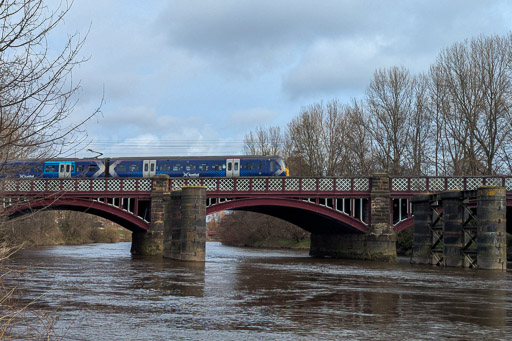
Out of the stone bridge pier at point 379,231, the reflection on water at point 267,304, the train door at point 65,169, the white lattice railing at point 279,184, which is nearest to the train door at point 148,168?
the train door at point 65,169

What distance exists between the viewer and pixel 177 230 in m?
38.9

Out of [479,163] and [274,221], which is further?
[274,221]

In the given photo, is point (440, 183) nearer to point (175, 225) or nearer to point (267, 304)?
point (175, 225)

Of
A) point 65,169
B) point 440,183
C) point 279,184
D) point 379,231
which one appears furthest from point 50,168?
point 440,183

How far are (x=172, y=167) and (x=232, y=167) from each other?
4.68m

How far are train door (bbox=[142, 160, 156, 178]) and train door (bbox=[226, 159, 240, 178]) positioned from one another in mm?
5789

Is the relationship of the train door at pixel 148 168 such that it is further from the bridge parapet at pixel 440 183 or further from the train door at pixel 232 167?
the bridge parapet at pixel 440 183

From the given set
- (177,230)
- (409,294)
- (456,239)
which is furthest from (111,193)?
(409,294)

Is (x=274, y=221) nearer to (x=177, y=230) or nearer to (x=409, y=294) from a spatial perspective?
(x=177, y=230)

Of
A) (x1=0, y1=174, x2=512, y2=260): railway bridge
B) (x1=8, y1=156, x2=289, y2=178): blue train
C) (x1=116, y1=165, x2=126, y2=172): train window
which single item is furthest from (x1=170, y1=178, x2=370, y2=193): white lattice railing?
(x1=116, y1=165, x2=126, y2=172): train window

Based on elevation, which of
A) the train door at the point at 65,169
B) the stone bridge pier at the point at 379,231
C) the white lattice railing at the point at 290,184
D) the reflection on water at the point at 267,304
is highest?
the train door at the point at 65,169

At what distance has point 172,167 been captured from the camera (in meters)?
49.4

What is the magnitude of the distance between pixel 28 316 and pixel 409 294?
1198 centimetres

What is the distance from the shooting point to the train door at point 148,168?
49656 millimetres
